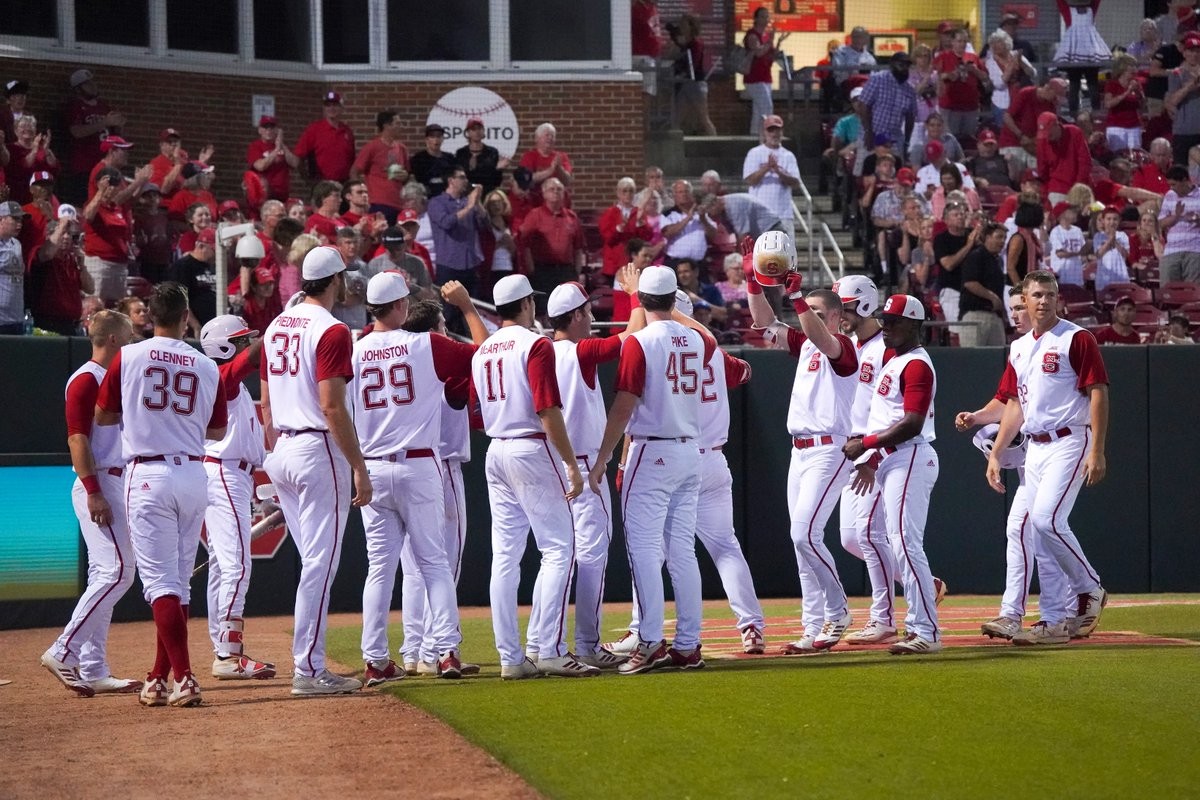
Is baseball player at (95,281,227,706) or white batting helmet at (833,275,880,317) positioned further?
white batting helmet at (833,275,880,317)

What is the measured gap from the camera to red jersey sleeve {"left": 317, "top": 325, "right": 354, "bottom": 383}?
815 centimetres

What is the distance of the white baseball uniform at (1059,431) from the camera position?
9.65m

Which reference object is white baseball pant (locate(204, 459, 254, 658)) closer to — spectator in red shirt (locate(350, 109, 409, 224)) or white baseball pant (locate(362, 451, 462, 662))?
white baseball pant (locate(362, 451, 462, 662))

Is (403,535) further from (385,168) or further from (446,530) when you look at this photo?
(385,168)

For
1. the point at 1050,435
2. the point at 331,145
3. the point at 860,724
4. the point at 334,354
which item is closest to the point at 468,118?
→ the point at 331,145

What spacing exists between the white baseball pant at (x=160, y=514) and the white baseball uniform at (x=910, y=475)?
12.8 feet

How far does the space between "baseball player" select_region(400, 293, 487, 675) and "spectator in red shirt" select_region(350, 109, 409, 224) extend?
725cm

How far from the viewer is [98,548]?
346 inches

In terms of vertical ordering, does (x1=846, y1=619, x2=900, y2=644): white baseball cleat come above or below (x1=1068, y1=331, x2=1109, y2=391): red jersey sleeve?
below

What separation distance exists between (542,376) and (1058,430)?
11.1ft

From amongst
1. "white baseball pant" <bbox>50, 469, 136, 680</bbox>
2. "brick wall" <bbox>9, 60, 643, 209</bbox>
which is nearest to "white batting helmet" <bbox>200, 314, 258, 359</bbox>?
"white baseball pant" <bbox>50, 469, 136, 680</bbox>

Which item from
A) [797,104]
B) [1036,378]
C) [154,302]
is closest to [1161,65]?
[797,104]

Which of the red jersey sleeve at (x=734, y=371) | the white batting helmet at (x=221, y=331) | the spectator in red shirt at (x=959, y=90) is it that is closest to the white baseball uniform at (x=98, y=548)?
the white batting helmet at (x=221, y=331)

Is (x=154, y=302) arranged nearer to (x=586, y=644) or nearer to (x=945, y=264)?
(x=586, y=644)
